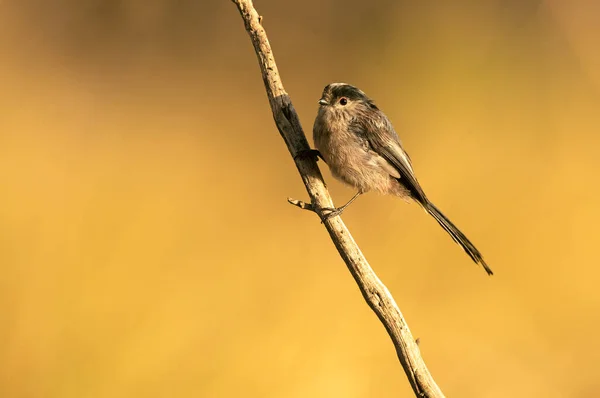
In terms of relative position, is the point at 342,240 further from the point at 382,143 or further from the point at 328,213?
the point at 382,143

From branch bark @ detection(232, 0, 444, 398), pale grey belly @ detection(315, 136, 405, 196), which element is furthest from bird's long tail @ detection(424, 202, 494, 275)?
branch bark @ detection(232, 0, 444, 398)

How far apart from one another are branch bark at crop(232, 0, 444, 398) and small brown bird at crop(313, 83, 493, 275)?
0.69 feet

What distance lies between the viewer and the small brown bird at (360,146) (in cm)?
196

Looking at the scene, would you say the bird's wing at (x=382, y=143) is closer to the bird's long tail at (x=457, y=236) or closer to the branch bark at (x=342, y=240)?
the bird's long tail at (x=457, y=236)

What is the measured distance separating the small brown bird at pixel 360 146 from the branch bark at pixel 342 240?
211 millimetres

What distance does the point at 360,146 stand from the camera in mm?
1998

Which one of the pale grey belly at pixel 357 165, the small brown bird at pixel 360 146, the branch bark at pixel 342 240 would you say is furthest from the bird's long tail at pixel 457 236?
the branch bark at pixel 342 240

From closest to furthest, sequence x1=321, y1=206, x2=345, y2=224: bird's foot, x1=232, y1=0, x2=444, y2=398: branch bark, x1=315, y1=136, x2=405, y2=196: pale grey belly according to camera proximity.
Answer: x1=232, y1=0, x2=444, y2=398: branch bark → x1=321, y1=206, x2=345, y2=224: bird's foot → x1=315, y1=136, x2=405, y2=196: pale grey belly

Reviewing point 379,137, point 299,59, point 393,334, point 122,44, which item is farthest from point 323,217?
point 122,44

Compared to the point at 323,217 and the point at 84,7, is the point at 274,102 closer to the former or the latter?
the point at 323,217

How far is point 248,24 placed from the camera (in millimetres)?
1673

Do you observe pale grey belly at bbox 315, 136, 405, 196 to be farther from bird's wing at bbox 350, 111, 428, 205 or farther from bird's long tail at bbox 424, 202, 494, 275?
bird's long tail at bbox 424, 202, 494, 275


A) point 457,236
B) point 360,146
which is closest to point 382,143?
point 360,146

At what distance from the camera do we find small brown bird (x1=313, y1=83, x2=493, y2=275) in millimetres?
1962
